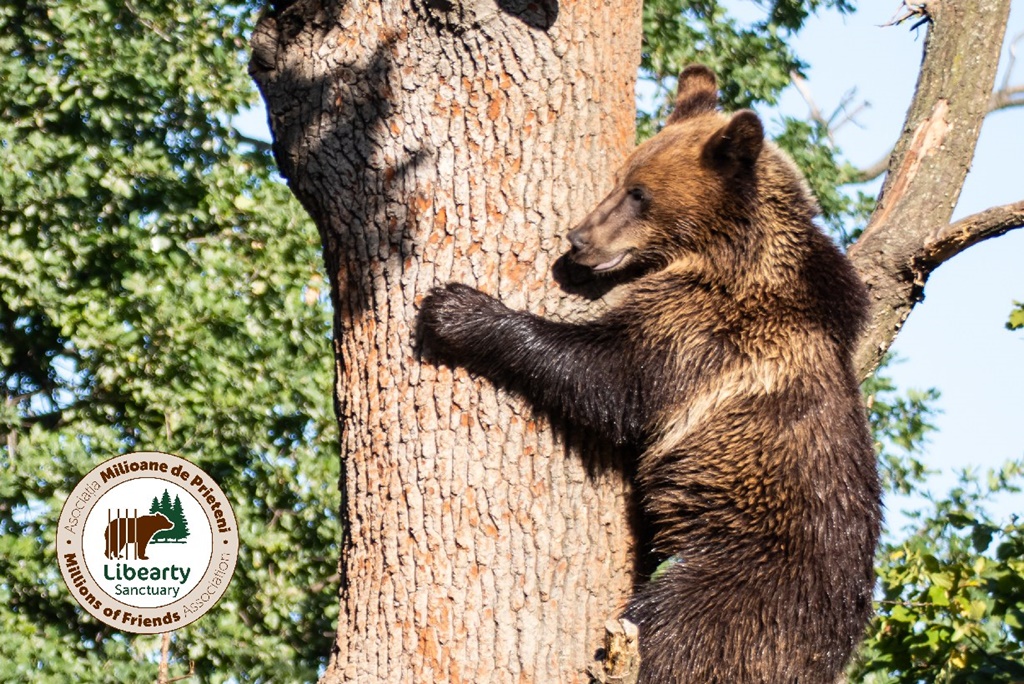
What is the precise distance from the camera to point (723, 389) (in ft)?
14.1

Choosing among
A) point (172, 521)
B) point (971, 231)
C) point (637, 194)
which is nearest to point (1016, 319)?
point (971, 231)

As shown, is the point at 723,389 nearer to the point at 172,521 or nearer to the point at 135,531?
the point at 172,521

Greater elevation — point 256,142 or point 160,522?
point 256,142

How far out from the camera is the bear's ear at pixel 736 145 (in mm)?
4414

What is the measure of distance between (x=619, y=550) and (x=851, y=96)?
1437cm

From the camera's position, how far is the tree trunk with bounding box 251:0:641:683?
3.61m

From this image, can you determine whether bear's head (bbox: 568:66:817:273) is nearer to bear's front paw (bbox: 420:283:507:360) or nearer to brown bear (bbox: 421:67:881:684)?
brown bear (bbox: 421:67:881:684)

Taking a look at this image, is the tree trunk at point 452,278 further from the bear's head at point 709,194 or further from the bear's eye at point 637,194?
the bear's head at point 709,194

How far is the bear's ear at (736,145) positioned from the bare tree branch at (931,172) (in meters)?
0.63

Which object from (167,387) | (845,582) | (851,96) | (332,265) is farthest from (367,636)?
(851,96)

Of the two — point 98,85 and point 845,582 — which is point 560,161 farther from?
point 98,85

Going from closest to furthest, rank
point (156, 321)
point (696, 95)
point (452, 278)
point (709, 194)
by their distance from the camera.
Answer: point (452, 278)
point (709, 194)
point (696, 95)
point (156, 321)

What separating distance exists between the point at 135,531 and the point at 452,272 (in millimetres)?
3720

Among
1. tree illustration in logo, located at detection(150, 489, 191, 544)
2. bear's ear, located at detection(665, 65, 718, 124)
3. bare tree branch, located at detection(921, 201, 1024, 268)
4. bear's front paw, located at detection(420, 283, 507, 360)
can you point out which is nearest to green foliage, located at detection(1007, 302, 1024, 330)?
bare tree branch, located at detection(921, 201, 1024, 268)
